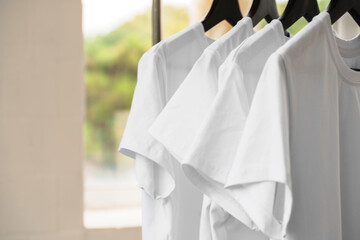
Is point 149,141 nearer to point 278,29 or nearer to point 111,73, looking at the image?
point 278,29

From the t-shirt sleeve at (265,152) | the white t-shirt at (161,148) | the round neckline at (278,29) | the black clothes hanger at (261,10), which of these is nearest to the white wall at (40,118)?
the white t-shirt at (161,148)

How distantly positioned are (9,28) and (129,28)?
0.53 meters

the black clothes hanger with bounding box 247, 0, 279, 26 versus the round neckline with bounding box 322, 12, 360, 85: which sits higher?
the black clothes hanger with bounding box 247, 0, 279, 26

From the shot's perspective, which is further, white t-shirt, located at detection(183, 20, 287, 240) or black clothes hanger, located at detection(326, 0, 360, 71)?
black clothes hanger, located at detection(326, 0, 360, 71)

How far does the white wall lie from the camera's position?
184 cm

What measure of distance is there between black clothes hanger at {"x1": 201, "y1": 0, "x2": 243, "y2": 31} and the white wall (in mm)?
1057

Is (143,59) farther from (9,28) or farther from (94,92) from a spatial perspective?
(94,92)

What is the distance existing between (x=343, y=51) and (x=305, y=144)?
0.20m

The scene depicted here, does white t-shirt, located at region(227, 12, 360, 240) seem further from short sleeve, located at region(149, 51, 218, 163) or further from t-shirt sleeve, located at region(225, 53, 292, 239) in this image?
short sleeve, located at region(149, 51, 218, 163)

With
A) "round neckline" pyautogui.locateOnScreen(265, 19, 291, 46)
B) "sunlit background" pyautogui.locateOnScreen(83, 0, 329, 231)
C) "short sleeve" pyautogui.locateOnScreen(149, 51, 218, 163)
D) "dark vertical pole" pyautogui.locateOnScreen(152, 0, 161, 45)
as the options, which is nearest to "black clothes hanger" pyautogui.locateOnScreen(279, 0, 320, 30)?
"round neckline" pyautogui.locateOnScreen(265, 19, 291, 46)

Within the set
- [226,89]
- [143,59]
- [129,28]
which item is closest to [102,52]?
[129,28]

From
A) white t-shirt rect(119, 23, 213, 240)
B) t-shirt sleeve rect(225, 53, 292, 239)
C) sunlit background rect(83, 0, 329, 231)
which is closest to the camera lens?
t-shirt sleeve rect(225, 53, 292, 239)

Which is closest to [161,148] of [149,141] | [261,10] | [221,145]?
[149,141]

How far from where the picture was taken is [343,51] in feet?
2.58
